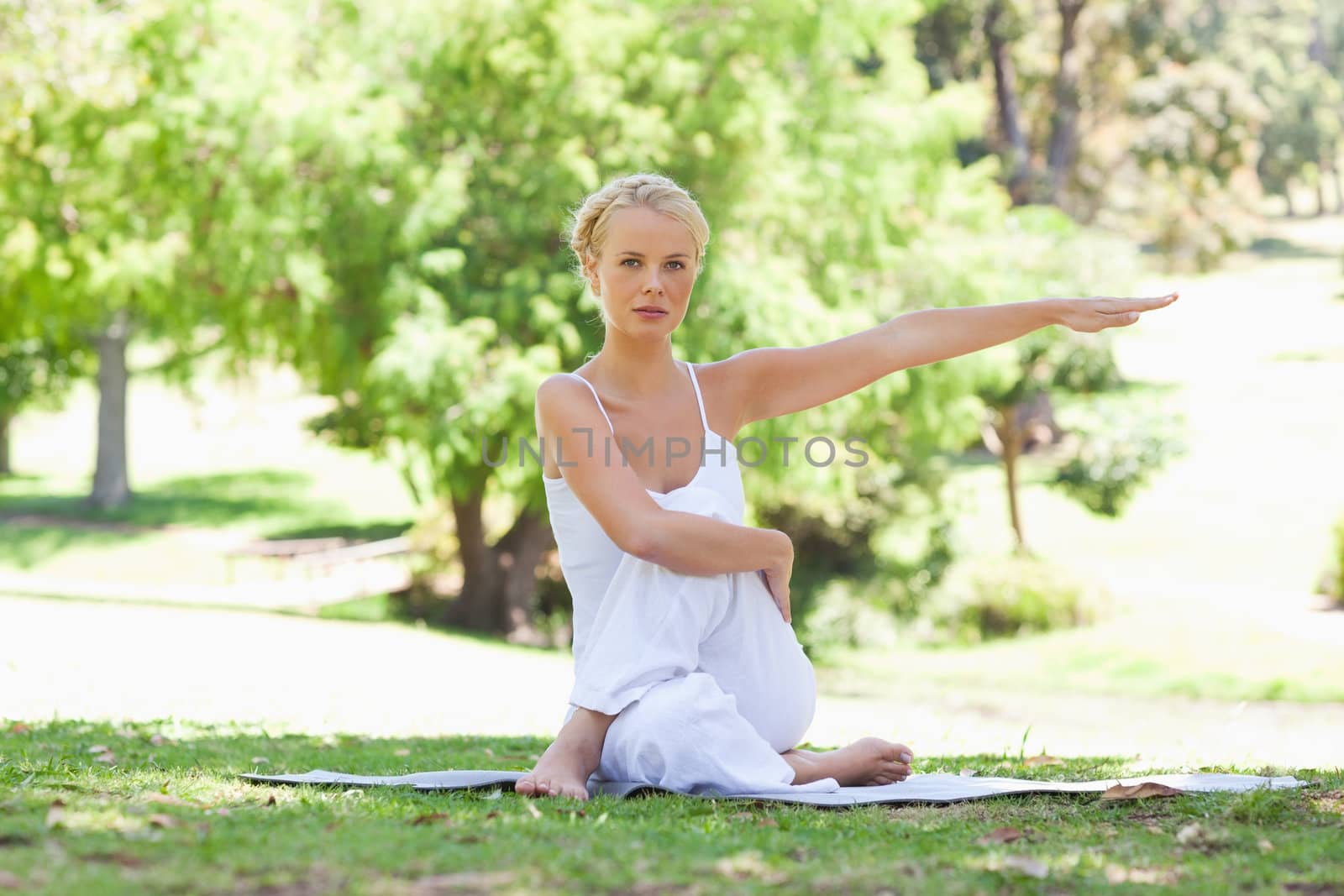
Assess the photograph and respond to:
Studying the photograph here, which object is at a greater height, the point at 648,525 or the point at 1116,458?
the point at 1116,458

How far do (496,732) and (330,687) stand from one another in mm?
2401

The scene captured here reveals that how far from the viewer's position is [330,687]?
29.3ft

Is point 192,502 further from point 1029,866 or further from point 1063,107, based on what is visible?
point 1029,866

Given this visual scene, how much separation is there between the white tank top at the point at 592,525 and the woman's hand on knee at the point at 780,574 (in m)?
0.17

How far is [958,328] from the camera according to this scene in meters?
4.29

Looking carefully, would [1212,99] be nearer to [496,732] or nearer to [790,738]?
[496,732]

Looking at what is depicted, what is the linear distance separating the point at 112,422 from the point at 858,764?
24.6 m

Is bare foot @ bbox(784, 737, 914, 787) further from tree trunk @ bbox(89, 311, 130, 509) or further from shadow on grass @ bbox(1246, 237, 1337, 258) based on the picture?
shadow on grass @ bbox(1246, 237, 1337, 258)

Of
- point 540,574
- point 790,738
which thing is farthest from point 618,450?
point 540,574

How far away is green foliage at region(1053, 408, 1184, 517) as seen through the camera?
17.6 metres

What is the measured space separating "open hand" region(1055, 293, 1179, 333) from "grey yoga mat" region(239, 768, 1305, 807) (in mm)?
1309

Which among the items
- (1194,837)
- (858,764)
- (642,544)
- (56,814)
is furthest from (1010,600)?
(56,814)

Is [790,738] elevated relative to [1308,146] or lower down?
lower down

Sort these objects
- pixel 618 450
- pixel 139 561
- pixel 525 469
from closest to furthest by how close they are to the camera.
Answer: pixel 618 450
pixel 525 469
pixel 139 561
